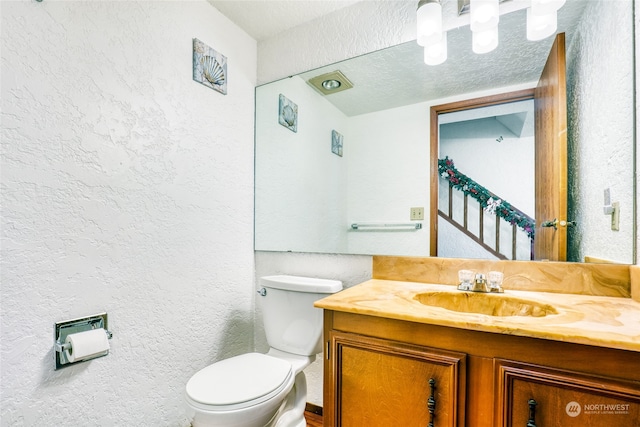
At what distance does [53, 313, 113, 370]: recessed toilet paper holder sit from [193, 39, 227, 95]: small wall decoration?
1169mm

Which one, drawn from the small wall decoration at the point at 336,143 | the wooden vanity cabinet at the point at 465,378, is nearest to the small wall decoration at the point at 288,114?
the small wall decoration at the point at 336,143

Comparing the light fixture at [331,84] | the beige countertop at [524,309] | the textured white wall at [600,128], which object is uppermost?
the light fixture at [331,84]

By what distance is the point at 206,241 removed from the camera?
1605 mm

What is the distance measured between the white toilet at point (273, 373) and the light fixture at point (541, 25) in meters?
1.33

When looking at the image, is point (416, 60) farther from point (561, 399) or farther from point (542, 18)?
point (561, 399)

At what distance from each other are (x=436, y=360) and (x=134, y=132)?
4.56 feet

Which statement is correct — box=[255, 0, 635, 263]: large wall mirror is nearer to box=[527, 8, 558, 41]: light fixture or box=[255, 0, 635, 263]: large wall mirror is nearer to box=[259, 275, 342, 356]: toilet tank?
box=[527, 8, 558, 41]: light fixture

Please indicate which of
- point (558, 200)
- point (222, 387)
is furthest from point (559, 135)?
point (222, 387)

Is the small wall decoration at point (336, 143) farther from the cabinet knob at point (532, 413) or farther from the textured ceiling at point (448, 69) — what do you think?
the cabinet knob at point (532, 413)

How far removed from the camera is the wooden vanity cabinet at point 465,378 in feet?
2.25

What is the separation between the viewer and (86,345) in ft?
3.44

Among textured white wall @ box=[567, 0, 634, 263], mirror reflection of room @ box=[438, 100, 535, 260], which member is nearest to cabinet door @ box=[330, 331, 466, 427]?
mirror reflection of room @ box=[438, 100, 535, 260]

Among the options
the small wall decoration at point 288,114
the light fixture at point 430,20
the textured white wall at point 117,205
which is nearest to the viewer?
the textured white wall at point 117,205

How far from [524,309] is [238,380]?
108 cm
